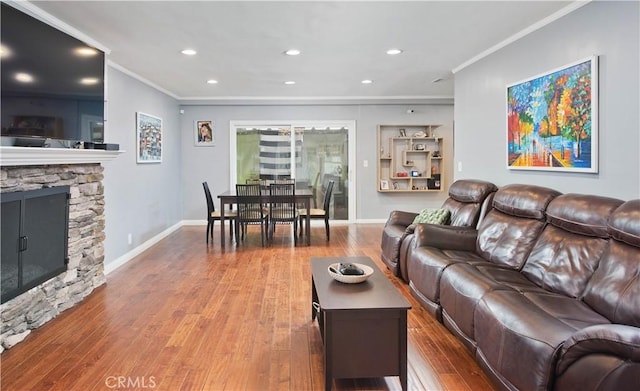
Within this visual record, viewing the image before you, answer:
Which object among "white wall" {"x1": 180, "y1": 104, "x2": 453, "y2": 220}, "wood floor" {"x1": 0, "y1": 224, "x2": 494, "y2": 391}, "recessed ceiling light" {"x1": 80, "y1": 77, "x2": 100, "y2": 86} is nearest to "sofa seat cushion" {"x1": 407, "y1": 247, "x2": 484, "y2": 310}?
"wood floor" {"x1": 0, "y1": 224, "x2": 494, "y2": 391}

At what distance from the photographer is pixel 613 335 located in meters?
1.50

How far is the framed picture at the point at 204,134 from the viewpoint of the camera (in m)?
7.80

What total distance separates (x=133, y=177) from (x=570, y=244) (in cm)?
490

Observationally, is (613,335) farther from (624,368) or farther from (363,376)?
(363,376)

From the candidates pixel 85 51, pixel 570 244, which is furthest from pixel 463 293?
pixel 85 51

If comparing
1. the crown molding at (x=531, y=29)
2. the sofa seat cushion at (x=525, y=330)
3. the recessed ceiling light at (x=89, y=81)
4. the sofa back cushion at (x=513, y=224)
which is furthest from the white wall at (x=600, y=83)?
the recessed ceiling light at (x=89, y=81)

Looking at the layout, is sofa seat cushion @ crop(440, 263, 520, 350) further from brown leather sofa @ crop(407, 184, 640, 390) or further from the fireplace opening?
the fireplace opening

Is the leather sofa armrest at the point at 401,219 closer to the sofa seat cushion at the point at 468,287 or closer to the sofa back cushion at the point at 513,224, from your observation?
the sofa back cushion at the point at 513,224

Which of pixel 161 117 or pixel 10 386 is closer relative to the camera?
pixel 10 386

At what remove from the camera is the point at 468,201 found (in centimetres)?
418

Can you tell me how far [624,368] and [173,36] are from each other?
13.1 ft

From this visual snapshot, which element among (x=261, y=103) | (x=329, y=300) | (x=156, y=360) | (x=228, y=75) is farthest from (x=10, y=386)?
(x=261, y=103)

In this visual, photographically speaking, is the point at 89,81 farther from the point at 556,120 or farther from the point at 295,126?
the point at 295,126

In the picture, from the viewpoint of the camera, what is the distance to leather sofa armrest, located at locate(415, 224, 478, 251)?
3.60m
